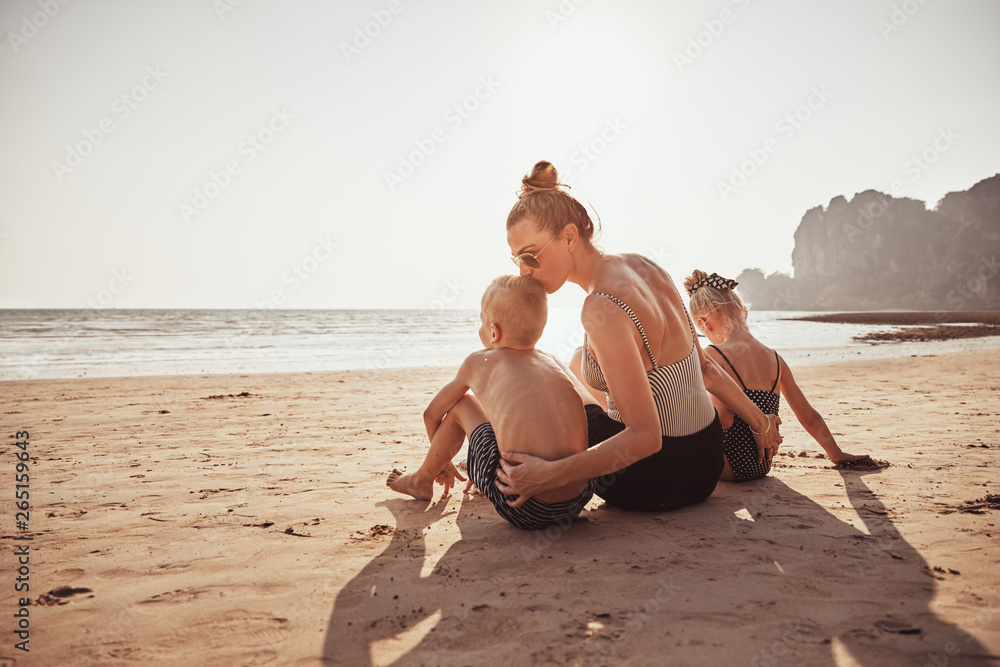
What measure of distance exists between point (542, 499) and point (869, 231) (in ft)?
431

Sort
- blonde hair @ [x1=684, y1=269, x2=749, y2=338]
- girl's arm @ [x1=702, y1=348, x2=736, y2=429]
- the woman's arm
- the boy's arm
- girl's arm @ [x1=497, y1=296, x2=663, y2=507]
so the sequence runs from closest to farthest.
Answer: girl's arm @ [x1=497, y1=296, x2=663, y2=507] < the boy's arm < the woman's arm < girl's arm @ [x1=702, y1=348, x2=736, y2=429] < blonde hair @ [x1=684, y1=269, x2=749, y2=338]

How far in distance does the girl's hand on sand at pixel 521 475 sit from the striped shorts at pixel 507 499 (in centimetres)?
15

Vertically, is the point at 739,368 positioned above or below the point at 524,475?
above

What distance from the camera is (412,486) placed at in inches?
129

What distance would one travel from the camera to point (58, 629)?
188 cm

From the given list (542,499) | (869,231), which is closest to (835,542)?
(542,499)

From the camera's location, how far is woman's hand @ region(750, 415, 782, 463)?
121 inches

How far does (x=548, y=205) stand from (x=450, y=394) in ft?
3.52

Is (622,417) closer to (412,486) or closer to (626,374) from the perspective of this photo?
(626,374)

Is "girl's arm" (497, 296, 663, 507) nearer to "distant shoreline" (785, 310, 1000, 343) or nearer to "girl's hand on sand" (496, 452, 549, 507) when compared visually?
"girl's hand on sand" (496, 452, 549, 507)

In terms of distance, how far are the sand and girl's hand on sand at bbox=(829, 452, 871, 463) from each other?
134 millimetres

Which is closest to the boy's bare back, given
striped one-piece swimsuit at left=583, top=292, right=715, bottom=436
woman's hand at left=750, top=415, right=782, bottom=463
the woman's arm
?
striped one-piece swimsuit at left=583, top=292, right=715, bottom=436

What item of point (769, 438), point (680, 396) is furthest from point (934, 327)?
point (680, 396)

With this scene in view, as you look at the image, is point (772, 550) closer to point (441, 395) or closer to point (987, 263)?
point (441, 395)
